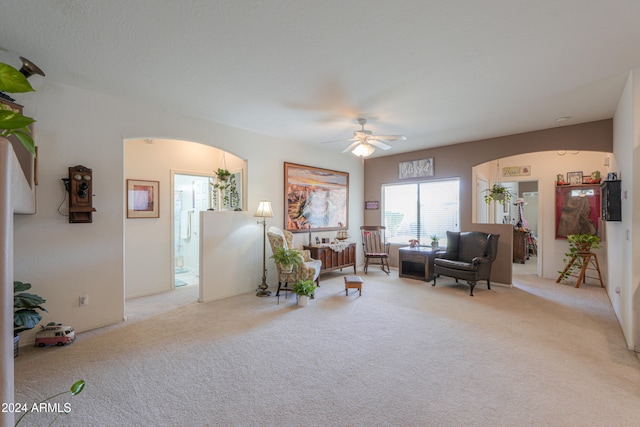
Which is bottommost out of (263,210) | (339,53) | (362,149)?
(263,210)

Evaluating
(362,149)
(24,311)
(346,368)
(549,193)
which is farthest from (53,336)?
(549,193)

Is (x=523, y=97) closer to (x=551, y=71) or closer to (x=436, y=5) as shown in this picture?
(x=551, y=71)

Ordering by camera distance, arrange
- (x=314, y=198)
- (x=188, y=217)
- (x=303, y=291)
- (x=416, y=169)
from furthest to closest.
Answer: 1. (x=188, y=217)
2. (x=416, y=169)
3. (x=314, y=198)
4. (x=303, y=291)

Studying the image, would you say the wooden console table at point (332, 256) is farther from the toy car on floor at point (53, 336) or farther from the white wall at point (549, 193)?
the toy car on floor at point (53, 336)

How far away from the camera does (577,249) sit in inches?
198

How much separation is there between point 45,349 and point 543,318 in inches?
218

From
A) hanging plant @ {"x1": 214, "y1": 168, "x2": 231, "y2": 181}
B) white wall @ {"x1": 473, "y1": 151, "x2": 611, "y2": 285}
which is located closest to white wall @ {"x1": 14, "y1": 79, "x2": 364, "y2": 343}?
hanging plant @ {"x1": 214, "y1": 168, "x2": 231, "y2": 181}

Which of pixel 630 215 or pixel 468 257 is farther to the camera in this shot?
pixel 468 257

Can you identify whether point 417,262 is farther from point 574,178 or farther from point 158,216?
point 158,216

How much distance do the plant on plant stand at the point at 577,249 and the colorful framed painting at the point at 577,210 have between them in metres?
0.22

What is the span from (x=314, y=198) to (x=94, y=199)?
361 cm

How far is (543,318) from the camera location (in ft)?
11.4

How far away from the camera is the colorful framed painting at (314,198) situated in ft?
17.7

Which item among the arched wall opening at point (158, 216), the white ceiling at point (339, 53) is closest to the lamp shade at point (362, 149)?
the white ceiling at point (339, 53)
